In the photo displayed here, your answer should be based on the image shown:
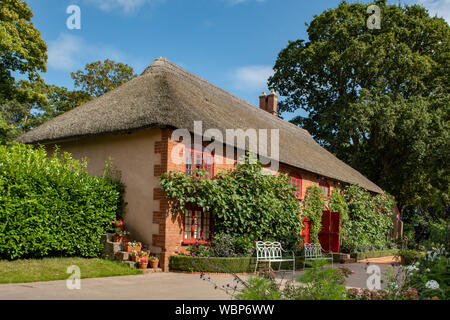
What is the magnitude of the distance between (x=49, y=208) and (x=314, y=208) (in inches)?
411

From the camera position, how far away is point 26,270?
26.0 feet

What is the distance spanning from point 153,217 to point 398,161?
72.0 feet

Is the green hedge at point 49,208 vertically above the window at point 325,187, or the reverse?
the window at point 325,187

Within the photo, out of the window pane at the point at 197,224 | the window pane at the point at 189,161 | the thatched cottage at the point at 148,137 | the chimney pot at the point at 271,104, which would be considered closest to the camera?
the thatched cottage at the point at 148,137

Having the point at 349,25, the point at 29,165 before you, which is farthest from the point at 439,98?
the point at 29,165

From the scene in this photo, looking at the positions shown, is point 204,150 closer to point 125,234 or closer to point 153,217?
point 153,217

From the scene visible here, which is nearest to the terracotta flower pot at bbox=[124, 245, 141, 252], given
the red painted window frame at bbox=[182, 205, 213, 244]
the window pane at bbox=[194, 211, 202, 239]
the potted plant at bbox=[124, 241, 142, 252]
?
the potted plant at bbox=[124, 241, 142, 252]

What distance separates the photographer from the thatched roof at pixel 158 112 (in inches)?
414

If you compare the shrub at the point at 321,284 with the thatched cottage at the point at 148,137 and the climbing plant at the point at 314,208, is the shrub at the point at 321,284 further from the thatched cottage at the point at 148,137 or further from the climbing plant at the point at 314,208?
the climbing plant at the point at 314,208

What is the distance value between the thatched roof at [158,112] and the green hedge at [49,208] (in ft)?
5.71

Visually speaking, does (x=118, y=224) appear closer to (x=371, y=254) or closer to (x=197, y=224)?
(x=197, y=224)

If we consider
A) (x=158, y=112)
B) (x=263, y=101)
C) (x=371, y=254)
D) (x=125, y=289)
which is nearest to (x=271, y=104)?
(x=263, y=101)

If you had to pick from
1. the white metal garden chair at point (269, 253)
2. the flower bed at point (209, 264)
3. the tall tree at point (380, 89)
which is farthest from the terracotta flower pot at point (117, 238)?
the tall tree at point (380, 89)

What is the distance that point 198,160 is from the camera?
11047mm
